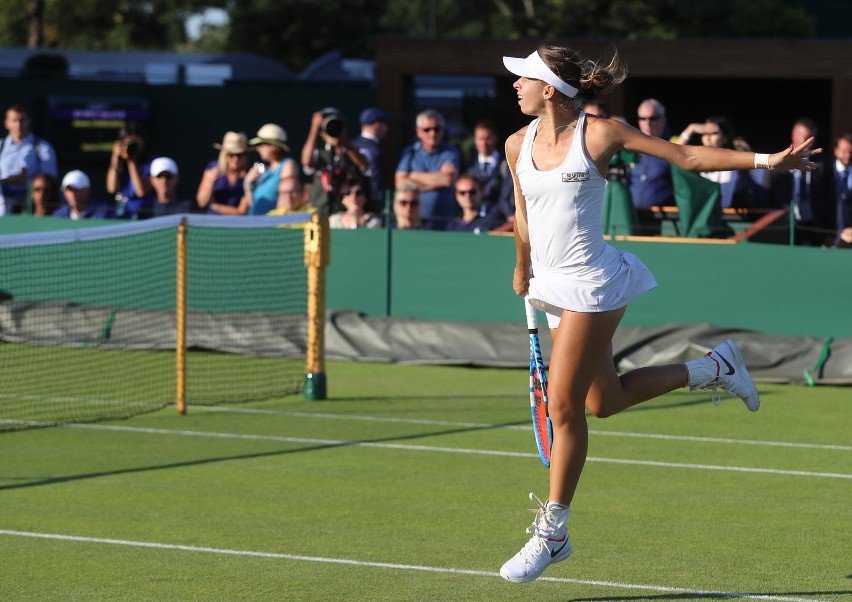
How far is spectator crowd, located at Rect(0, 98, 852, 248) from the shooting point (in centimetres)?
1568

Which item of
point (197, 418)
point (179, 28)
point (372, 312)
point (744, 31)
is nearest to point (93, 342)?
point (372, 312)

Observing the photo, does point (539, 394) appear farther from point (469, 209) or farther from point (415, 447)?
point (469, 209)

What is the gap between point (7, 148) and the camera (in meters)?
19.1

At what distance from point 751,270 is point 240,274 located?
5.15 meters

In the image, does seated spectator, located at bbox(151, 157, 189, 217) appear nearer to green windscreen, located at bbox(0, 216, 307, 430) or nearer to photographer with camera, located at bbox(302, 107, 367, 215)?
green windscreen, located at bbox(0, 216, 307, 430)

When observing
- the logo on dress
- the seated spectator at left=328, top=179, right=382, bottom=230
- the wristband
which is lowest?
the seated spectator at left=328, top=179, right=382, bottom=230

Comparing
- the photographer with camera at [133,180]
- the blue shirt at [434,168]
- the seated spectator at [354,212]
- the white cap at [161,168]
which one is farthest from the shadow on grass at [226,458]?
the white cap at [161,168]

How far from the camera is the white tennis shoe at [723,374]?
7.83m

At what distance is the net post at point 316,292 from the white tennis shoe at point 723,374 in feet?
18.7

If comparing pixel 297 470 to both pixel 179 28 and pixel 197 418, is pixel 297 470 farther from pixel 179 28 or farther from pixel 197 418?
pixel 179 28

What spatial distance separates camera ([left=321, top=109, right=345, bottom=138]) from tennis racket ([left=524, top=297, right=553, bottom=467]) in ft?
32.0

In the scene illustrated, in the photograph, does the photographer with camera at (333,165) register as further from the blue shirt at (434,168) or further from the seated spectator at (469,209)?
the seated spectator at (469,209)

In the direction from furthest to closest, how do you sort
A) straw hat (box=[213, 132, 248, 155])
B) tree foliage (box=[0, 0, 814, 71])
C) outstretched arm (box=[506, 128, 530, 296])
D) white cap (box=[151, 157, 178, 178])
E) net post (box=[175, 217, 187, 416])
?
1. tree foliage (box=[0, 0, 814, 71])
2. white cap (box=[151, 157, 178, 178])
3. straw hat (box=[213, 132, 248, 155])
4. net post (box=[175, 217, 187, 416])
5. outstretched arm (box=[506, 128, 530, 296])

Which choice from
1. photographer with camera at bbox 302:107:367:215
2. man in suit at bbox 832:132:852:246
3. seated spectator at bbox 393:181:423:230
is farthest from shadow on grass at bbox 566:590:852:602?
photographer with camera at bbox 302:107:367:215
